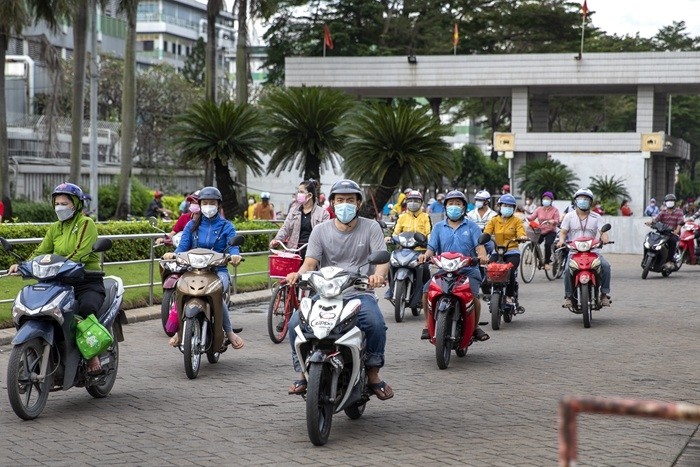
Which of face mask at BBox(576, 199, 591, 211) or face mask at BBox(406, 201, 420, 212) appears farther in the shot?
face mask at BBox(406, 201, 420, 212)

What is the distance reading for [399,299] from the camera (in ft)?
54.4

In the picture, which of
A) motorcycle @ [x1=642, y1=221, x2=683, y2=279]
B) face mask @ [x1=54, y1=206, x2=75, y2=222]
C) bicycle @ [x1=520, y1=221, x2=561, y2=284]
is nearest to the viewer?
face mask @ [x1=54, y1=206, x2=75, y2=222]

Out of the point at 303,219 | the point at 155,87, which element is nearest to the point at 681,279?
the point at 303,219

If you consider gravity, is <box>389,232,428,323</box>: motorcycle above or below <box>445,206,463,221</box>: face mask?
below

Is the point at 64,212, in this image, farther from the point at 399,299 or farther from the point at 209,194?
the point at 399,299

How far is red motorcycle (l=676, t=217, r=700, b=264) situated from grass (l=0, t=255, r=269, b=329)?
378 inches

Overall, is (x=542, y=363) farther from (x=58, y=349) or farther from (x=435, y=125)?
(x=435, y=125)

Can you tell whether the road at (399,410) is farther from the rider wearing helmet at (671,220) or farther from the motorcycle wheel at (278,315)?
the rider wearing helmet at (671,220)

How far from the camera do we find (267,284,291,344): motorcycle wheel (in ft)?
45.3

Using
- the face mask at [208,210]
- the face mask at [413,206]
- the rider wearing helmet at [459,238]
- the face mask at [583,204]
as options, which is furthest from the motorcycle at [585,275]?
the face mask at [208,210]

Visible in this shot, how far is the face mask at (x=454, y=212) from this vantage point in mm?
12724

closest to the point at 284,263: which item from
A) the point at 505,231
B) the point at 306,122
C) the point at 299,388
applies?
the point at 505,231

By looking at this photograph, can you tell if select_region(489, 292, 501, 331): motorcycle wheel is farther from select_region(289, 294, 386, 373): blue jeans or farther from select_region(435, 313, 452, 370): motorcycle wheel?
select_region(289, 294, 386, 373): blue jeans

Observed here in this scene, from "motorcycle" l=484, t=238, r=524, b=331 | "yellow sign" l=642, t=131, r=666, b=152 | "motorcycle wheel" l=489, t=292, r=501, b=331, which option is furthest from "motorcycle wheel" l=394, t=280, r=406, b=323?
"yellow sign" l=642, t=131, r=666, b=152
